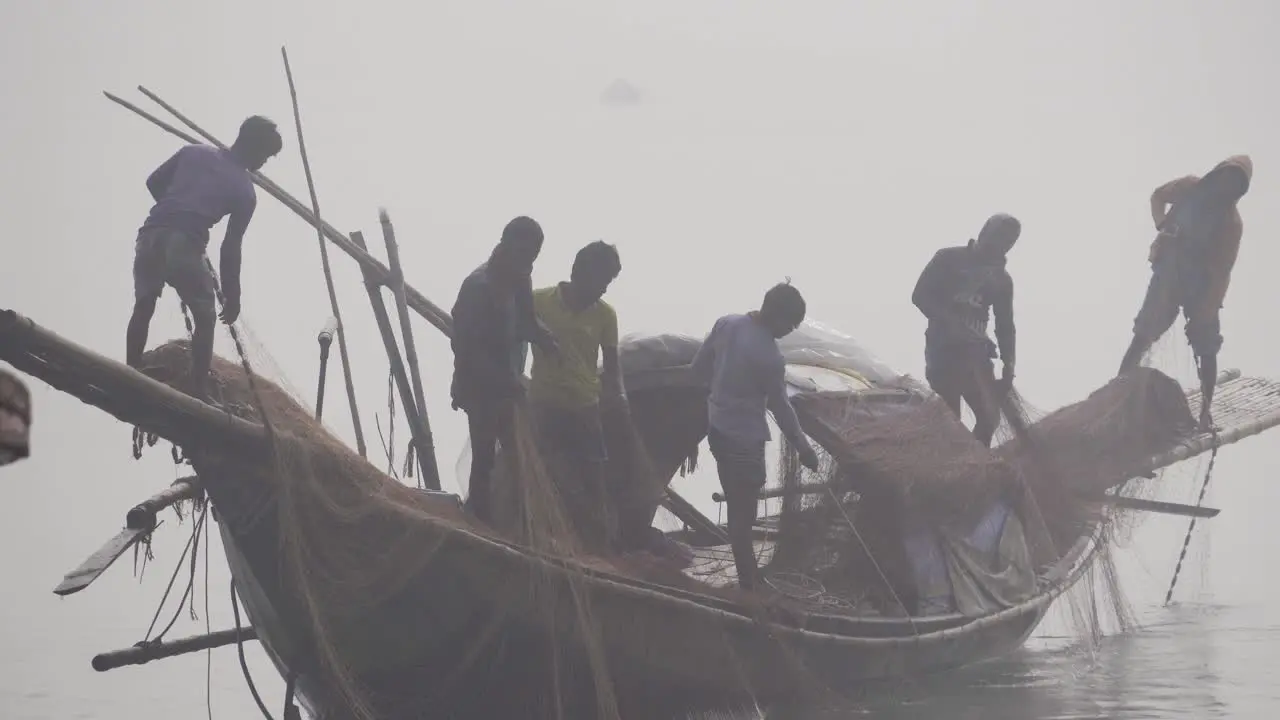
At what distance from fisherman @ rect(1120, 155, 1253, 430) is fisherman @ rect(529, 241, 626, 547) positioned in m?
6.08

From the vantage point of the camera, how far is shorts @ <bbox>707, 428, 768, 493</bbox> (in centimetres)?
711

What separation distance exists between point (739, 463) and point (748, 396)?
1.17 feet

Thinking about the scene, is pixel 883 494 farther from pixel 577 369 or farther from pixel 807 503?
pixel 577 369

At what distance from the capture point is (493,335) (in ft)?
21.5

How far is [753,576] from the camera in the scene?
7.37m

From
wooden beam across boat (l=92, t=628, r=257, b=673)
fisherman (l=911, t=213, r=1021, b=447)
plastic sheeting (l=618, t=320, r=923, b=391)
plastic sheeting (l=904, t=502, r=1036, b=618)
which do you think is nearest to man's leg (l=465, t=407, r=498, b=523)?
wooden beam across boat (l=92, t=628, r=257, b=673)

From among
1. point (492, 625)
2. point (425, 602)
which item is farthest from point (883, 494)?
point (425, 602)

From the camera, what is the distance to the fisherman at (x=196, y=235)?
6.00m

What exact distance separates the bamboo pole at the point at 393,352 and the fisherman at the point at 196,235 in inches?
81.5

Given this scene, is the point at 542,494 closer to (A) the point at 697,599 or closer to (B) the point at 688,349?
(A) the point at 697,599

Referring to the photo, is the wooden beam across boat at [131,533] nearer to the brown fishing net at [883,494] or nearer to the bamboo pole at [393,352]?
the bamboo pole at [393,352]

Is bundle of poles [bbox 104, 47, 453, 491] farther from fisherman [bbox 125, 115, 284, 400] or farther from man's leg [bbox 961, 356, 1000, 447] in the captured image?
man's leg [bbox 961, 356, 1000, 447]

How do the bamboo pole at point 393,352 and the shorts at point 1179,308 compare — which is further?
the shorts at point 1179,308

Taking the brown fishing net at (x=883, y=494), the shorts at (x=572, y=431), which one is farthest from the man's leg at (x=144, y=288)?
the brown fishing net at (x=883, y=494)
